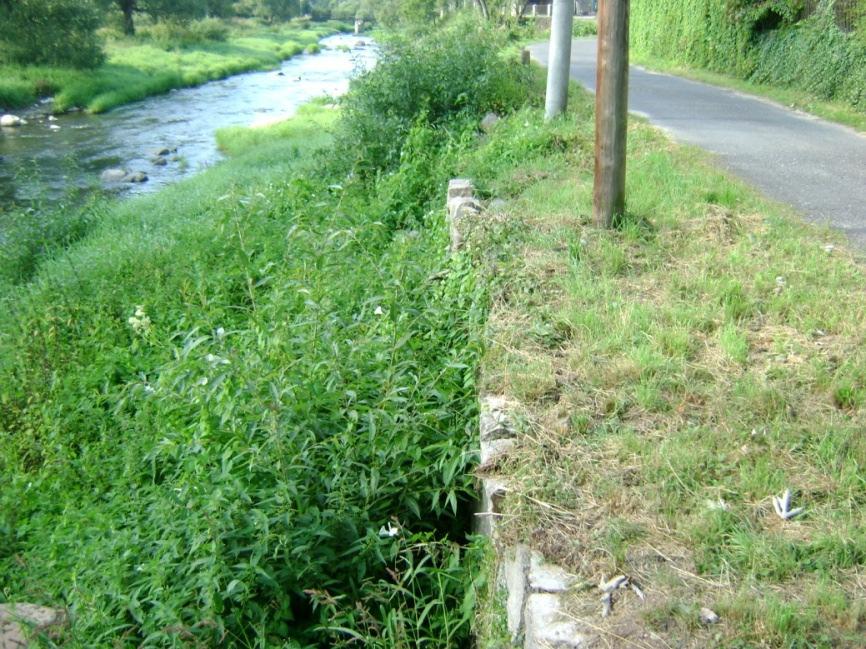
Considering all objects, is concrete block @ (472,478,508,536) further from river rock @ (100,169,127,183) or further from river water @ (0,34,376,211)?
river rock @ (100,169,127,183)

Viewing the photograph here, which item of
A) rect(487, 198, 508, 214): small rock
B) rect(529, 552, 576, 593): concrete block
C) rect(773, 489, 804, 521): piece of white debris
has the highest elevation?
rect(487, 198, 508, 214): small rock

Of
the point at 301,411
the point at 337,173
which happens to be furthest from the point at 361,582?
the point at 337,173

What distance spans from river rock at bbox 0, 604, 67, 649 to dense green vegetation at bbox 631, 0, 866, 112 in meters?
12.6

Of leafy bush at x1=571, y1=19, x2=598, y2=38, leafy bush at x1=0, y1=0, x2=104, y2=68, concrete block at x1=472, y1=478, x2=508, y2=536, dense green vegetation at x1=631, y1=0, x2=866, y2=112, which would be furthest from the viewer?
leafy bush at x1=571, y1=19, x2=598, y2=38

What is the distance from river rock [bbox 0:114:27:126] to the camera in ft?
76.9

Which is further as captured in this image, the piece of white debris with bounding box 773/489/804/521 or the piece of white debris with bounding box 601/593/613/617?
the piece of white debris with bounding box 773/489/804/521

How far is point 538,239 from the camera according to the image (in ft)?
19.0

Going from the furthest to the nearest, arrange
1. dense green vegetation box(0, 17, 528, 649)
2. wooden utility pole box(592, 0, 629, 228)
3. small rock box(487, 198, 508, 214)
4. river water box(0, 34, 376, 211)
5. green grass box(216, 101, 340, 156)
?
green grass box(216, 101, 340, 156) < river water box(0, 34, 376, 211) < small rock box(487, 198, 508, 214) < wooden utility pole box(592, 0, 629, 228) < dense green vegetation box(0, 17, 528, 649)

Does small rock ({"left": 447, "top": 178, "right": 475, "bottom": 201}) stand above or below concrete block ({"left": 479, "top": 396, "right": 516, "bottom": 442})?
above

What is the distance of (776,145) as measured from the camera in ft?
31.1

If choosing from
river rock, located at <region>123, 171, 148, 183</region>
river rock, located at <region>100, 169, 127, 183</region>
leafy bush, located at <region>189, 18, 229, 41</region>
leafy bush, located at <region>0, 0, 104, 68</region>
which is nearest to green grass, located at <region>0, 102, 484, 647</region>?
river rock, located at <region>123, 171, 148, 183</region>

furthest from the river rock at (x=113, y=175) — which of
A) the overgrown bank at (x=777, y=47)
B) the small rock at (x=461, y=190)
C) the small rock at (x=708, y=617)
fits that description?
the small rock at (x=708, y=617)

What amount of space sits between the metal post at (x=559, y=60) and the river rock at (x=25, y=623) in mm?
8400

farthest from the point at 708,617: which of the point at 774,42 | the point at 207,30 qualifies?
the point at 207,30
